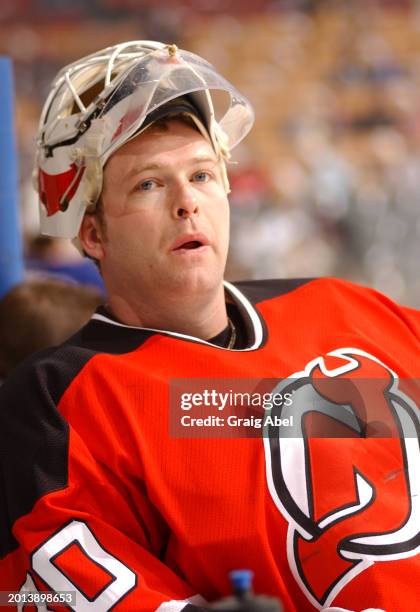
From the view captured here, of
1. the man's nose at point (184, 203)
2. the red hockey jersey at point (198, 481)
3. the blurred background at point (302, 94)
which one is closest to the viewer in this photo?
the red hockey jersey at point (198, 481)

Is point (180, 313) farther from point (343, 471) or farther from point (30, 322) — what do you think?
point (30, 322)

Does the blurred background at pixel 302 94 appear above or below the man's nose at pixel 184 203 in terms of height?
above

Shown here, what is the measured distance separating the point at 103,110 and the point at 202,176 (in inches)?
6.3

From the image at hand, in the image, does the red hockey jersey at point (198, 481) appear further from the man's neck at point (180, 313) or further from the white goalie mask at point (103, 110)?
the white goalie mask at point (103, 110)

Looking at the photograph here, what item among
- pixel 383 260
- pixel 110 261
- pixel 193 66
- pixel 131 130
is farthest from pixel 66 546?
pixel 383 260

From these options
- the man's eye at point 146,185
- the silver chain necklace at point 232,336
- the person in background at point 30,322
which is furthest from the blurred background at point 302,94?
the man's eye at point 146,185

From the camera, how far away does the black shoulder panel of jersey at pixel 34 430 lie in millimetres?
1142

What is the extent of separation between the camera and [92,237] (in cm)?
137

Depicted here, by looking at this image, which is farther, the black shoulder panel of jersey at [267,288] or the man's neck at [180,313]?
the black shoulder panel of jersey at [267,288]

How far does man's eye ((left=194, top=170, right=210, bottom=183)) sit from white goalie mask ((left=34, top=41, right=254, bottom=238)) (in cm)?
4

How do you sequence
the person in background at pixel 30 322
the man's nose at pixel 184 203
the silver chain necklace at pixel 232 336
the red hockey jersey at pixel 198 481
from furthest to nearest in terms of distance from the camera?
1. the person in background at pixel 30 322
2. the silver chain necklace at pixel 232 336
3. the man's nose at pixel 184 203
4. the red hockey jersey at pixel 198 481

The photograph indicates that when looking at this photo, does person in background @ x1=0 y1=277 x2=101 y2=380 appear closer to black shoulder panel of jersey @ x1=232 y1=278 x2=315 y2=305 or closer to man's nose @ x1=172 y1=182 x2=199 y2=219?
black shoulder panel of jersey @ x1=232 y1=278 x2=315 y2=305

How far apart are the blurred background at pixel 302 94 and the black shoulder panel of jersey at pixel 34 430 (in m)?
3.93

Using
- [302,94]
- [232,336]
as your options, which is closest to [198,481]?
[232,336]
